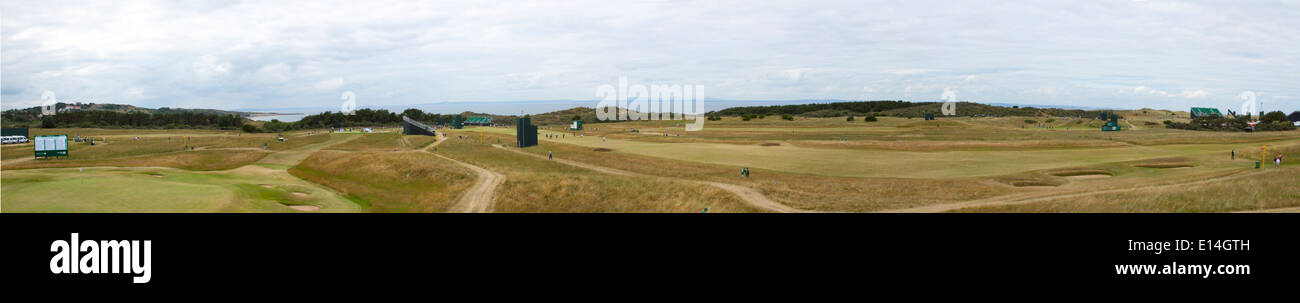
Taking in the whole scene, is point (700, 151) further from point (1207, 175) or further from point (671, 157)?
point (1207, 175)

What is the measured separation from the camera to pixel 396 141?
73688mm

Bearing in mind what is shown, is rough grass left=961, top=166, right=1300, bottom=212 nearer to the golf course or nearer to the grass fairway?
the golf course

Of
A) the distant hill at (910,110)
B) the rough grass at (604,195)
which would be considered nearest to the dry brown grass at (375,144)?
the rough grass at (604,195)

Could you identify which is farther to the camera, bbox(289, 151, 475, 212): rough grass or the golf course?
bbox(289, 151, 475, 212): rough grass

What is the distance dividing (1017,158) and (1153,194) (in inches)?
908

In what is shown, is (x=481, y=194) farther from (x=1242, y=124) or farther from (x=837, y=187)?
(x=1242, y=124)

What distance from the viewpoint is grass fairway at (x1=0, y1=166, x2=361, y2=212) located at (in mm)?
20953

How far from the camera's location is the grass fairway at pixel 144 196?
20953 millimetres

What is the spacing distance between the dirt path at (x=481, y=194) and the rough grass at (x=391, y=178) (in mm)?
670

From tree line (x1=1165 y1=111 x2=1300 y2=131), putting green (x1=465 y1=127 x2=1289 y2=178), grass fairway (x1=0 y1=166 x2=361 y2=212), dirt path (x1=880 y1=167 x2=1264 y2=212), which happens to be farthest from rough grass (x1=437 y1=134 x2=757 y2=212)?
tree line (x1=1165 y1=111 x2=1300 y2=131)

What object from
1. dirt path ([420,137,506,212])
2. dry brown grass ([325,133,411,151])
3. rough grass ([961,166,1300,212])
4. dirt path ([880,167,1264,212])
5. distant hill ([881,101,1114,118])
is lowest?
dirt path ([420,137,506,212])

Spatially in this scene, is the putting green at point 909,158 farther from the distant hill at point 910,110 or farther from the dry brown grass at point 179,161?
the distant hill at point 910,110

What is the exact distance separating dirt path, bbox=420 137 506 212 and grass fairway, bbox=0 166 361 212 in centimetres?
547
